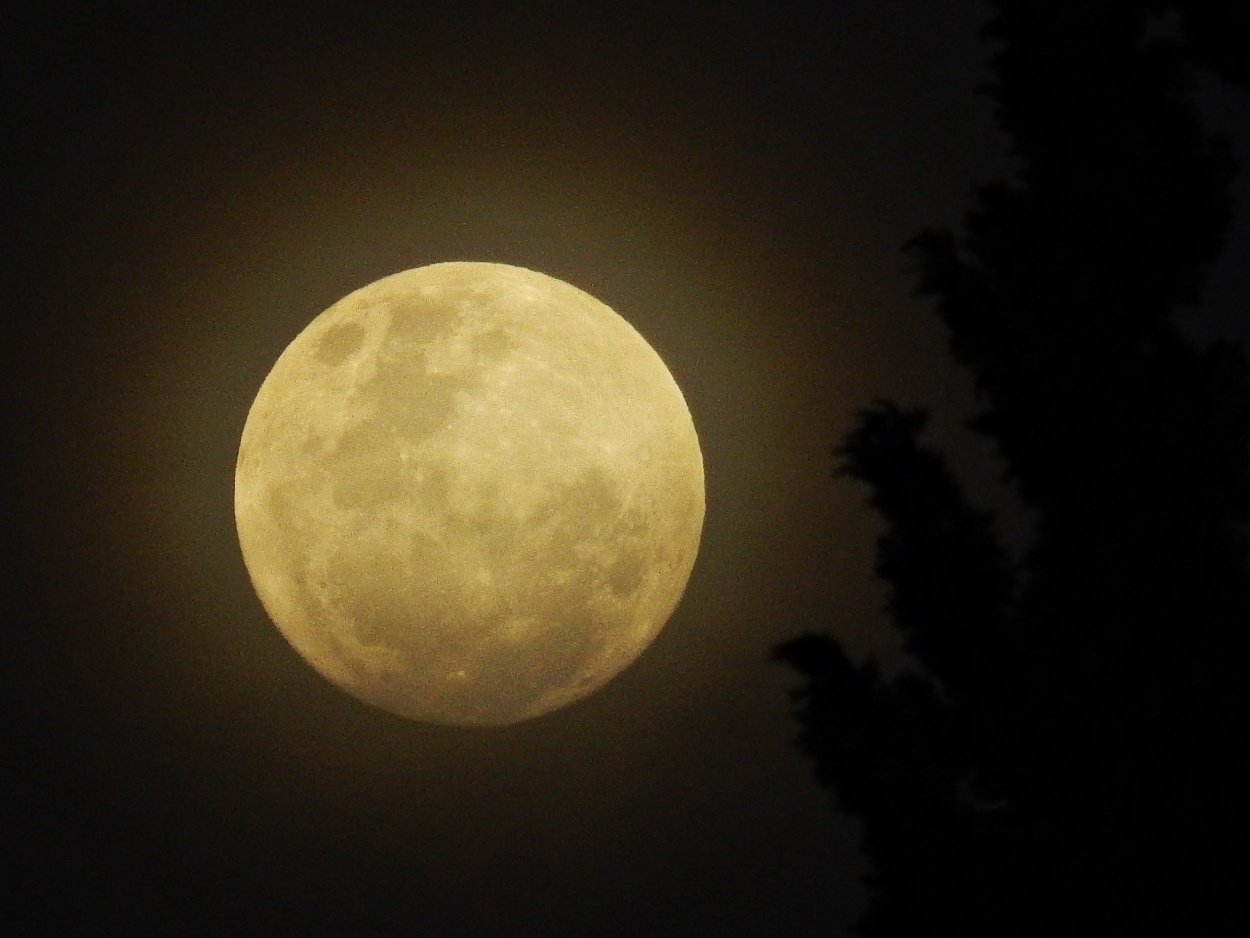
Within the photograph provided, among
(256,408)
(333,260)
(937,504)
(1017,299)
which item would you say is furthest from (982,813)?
(333,260)

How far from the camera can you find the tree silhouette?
7.70 feet

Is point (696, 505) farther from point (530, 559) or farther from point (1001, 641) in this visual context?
point (1001, 641)

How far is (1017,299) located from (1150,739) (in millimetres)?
945

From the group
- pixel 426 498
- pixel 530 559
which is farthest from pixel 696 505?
pixel 426 498

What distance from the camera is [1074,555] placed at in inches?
98.6

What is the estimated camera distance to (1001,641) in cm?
260

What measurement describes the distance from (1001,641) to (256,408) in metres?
2.12

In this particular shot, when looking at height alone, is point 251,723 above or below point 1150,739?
above

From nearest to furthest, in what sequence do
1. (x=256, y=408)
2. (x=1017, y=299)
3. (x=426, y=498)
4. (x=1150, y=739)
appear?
(x=1150, y=739), (x=1017, y=299), (x=426, y=498), (x=256, y=408)

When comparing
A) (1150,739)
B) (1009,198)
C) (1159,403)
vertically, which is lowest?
(1150,739)

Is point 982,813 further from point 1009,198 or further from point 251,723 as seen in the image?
point 251,723

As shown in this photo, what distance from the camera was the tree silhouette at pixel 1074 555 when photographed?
2346 millimetres

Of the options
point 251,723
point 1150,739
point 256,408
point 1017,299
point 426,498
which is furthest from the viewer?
point 251,723

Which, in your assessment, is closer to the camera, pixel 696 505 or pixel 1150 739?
pixel 1150 739
